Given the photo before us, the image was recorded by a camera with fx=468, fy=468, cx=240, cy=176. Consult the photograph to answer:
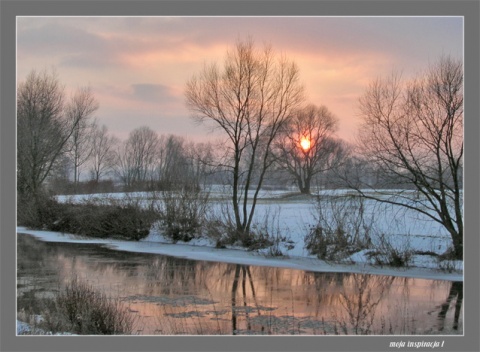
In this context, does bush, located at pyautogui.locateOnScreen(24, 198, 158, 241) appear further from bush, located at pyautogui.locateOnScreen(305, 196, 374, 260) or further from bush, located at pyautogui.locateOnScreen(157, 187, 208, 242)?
bush, located at pyautogui.locateOnScreen(305, 196, 374, 260)

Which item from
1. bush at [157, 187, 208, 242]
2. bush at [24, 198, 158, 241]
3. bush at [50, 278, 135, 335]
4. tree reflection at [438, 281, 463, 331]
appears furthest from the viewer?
bush at [24, 198, 158, 241]

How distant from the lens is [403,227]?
73.7ft

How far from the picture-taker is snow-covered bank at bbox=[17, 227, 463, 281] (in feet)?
60.3

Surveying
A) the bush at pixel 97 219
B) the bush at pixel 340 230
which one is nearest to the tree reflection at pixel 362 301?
the bush at pixel 340 230

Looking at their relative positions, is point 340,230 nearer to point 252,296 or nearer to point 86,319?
point 252,296

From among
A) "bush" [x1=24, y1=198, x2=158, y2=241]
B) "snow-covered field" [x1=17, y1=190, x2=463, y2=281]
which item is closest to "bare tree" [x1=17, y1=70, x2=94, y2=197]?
"bush" [x1=24, y1=198, x2=158, y2=241]

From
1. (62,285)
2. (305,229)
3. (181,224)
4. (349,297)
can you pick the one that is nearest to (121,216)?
(181,224)

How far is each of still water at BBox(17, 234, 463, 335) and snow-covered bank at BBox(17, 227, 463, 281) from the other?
1.13 m

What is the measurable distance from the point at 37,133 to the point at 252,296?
36974mm

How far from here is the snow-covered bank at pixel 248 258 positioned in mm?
18375

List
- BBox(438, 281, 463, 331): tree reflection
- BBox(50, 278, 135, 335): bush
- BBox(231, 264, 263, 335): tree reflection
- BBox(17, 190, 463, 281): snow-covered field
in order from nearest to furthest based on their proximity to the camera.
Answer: BBox(50, 278, 135, 335): bush < BBox(231, 264, 263, 335): tree reflection < BBox(438, 281, 463, 331): tree reflection < BBox(17, 190, 463, 281): snow-covered field

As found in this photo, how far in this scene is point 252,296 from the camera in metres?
13.6

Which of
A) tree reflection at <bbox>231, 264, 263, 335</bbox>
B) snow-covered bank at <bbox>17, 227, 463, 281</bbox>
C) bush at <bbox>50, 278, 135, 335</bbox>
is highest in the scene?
bush at <bbox>50, 278, 135, 335</bbox>

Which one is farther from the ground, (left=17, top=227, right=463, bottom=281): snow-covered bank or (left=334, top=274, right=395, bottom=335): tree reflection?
(left=334, top=274, right=395, bottom=335): tree reflection
